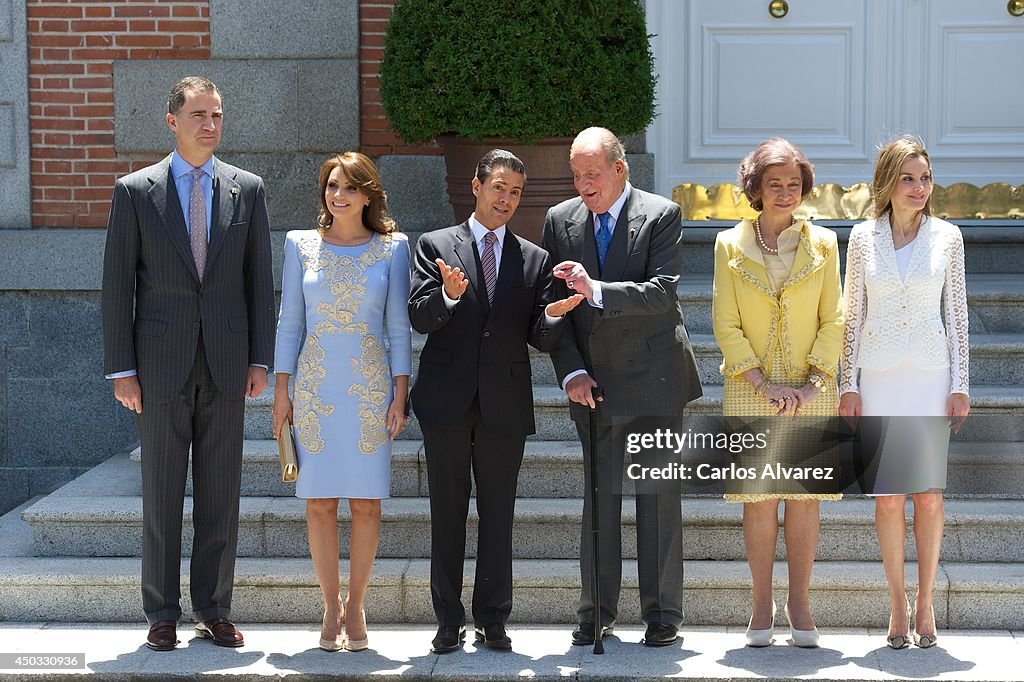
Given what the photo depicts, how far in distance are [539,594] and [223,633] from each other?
1.19 m

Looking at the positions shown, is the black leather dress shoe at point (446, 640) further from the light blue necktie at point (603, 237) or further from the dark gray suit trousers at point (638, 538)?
the light blue necktie at point (603, 237)

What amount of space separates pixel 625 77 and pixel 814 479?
2.28 m

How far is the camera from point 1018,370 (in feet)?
21.0

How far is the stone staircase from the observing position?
538 centimetres

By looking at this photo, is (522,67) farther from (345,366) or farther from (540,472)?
(345,366)

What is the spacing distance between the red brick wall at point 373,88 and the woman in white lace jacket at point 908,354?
316 centimetres

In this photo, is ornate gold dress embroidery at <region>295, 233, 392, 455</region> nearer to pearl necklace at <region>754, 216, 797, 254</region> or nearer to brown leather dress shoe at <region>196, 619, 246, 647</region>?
brown leather dress shoe at <region>196, 619, 246, 647</region>

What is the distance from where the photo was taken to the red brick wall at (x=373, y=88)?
7.47 metres

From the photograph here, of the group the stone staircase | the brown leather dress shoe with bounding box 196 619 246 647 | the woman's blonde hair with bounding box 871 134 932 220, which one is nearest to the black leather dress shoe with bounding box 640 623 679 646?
the stone staircase

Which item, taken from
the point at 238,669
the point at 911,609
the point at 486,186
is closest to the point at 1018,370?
the point at 911,609

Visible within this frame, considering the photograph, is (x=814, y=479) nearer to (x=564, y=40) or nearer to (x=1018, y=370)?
(x=1018, y=370)

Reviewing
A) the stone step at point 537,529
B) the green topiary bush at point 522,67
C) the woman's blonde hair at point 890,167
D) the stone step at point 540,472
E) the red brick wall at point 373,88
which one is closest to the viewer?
the woman's blonde hair at point 890,167

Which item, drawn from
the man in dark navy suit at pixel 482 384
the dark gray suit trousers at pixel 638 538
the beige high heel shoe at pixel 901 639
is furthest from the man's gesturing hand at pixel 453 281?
the beige high heel shoe at pixel 901 639

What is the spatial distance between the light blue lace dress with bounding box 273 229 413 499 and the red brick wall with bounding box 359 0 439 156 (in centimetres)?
255
